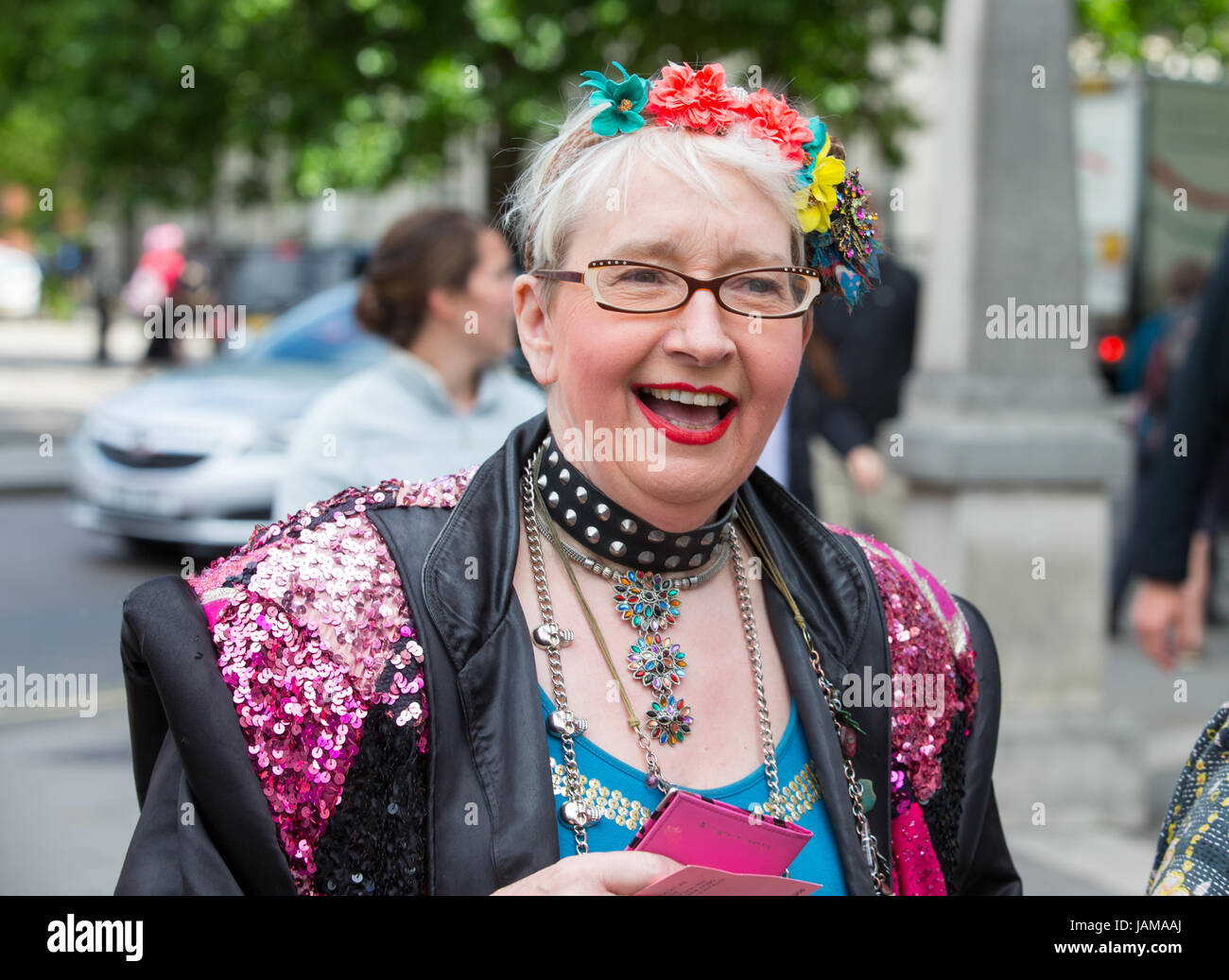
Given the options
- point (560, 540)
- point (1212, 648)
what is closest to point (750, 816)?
point (560, 540)

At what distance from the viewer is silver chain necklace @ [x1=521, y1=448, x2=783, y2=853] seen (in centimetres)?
186

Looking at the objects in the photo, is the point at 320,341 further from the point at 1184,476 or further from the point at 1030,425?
the point at 1184,476

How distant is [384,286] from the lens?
4520 mm

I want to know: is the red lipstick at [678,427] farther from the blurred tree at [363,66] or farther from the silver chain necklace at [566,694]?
the blurred tree at [363,66]

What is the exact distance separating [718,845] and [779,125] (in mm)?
938

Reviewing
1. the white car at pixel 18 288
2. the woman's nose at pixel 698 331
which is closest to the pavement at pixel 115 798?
the woman's nose at pixel 698 331

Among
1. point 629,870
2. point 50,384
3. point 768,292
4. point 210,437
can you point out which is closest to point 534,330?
point 768,292

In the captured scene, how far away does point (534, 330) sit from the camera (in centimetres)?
212

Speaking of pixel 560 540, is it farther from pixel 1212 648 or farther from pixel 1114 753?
pixel 1212 648
